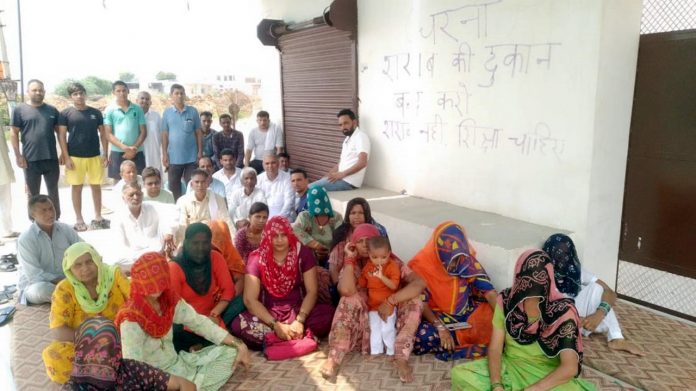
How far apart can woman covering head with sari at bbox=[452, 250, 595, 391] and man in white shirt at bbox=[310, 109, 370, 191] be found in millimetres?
3137

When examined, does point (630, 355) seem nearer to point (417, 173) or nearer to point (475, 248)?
point (475, 248)

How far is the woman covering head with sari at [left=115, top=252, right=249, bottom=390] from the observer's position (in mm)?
2582

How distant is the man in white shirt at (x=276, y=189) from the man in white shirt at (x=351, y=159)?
1.22ft

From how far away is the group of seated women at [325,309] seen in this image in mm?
2391

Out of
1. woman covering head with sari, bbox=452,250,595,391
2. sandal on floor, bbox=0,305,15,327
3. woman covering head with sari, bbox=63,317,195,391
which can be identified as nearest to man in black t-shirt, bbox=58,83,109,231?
sandal on floor, bbox=0,305,15,327

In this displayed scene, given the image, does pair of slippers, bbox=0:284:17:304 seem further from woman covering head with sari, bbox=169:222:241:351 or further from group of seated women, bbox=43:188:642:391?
woman covering head with sari, bbox=169:222:241:351

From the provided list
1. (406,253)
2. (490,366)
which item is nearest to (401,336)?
(490,366)

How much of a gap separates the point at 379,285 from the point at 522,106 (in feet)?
5.98

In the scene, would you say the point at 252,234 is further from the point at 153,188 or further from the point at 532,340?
the point at 532,340

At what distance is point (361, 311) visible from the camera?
3.27 meters

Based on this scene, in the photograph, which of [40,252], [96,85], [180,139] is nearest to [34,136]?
[180,139]

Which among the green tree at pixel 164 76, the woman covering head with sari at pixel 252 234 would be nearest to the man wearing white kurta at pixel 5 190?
the woman covering head with sari at pixel 252 234

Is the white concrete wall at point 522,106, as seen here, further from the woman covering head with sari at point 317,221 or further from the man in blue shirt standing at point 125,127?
the man in blue shirt standing at point 125,127

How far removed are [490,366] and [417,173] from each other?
2756 millimetres
